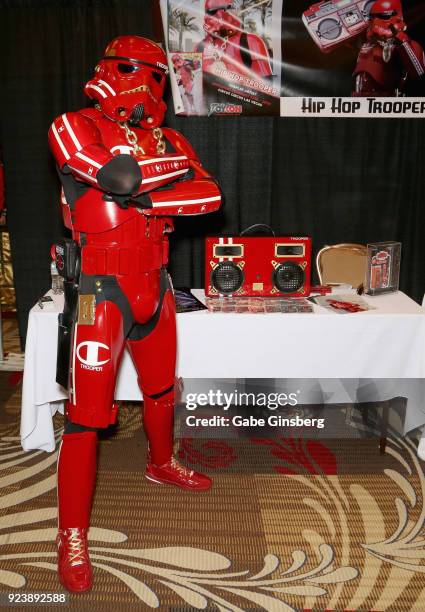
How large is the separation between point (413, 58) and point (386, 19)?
0.95ft

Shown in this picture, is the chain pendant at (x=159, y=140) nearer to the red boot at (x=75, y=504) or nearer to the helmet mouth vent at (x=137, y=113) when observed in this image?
the helmet mouth vent at (x=137, y=113)

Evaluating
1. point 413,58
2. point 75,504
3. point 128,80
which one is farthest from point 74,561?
point 413,58

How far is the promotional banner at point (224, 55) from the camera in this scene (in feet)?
11.6

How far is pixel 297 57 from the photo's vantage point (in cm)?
360

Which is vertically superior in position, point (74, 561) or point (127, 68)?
point (127, 68)

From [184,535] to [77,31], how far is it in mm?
3029

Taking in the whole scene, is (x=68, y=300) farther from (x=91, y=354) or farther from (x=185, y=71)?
(x=185, y=71)

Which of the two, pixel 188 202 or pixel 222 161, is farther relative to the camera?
pixel 222 161

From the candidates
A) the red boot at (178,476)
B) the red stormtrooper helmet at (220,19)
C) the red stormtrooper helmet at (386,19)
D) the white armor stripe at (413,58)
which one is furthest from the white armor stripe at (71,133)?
the white armor stripe at (413,58)

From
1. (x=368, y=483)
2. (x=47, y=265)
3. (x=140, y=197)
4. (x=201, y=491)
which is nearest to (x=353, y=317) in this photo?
(x=368, y=483)

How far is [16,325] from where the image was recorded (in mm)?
4598

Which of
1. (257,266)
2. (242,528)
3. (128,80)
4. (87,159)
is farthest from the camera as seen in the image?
(257,266)

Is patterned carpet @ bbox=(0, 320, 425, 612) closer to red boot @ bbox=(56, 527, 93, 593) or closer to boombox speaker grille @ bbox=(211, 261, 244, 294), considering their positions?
red boot @ bbox=(56, 527, 93, 593)

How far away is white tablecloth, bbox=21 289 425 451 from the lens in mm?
2430
